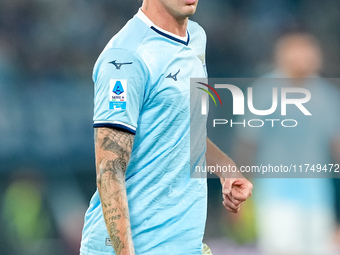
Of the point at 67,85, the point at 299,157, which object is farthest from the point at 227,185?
the point at 67,85

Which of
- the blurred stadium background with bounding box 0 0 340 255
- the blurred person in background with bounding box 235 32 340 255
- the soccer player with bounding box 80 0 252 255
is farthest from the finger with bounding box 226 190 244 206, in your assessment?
the blurred stadium background with bounding box 0 0 340 255

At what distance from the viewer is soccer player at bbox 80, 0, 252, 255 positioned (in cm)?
225

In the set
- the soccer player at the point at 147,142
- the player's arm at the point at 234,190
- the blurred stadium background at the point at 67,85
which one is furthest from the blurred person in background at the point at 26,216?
the soccer player at the point at 147,142

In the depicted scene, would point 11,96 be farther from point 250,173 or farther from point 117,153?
point 117,153

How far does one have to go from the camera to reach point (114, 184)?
222 cm

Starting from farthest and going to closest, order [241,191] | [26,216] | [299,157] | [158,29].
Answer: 1. [26,216]
2. [299,157]
3. [241,191]
4. [158,29]

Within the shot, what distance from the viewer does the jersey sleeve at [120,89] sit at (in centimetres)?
226

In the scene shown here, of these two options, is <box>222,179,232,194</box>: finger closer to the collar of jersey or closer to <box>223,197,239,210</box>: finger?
<box>223,197,239,210</box>: finger

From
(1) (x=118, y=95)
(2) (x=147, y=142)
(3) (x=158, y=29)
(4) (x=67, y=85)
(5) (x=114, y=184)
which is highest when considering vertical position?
(4) (x=67, y=85)

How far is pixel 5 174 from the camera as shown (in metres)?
5.74

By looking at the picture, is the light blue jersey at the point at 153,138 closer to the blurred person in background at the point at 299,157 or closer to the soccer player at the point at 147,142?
the soccer player at the point at 147,142

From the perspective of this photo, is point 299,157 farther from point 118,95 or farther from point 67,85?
point 118,95

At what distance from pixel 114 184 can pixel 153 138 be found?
Result: 0.24 metres

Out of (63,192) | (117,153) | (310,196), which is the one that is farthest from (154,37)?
(63,192)
